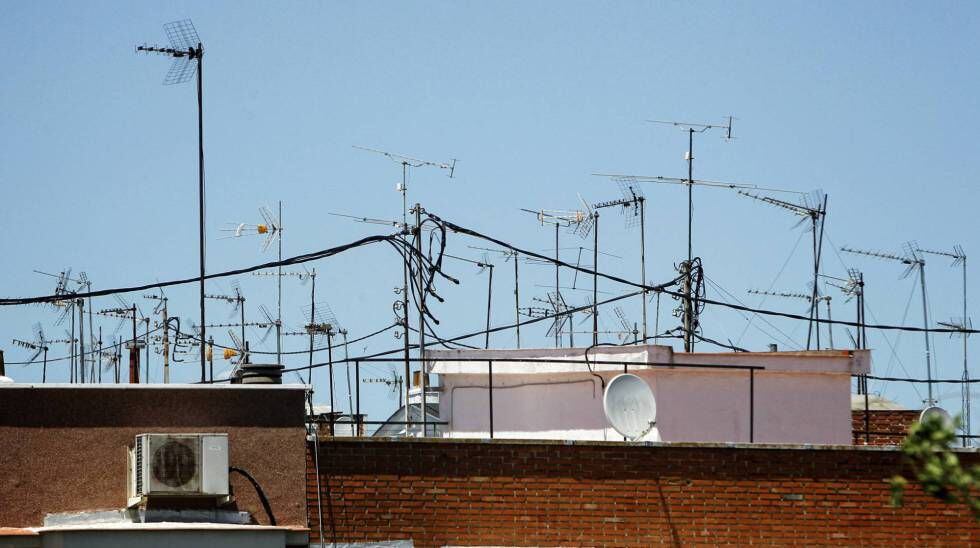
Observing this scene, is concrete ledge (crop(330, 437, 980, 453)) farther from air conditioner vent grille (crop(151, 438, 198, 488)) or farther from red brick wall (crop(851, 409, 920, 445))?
red brick wall (crop(851, 409, 920, 445))

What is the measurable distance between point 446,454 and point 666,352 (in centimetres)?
505

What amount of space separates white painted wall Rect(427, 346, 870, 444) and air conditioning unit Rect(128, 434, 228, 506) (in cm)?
649

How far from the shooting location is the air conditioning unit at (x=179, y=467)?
16094 mm

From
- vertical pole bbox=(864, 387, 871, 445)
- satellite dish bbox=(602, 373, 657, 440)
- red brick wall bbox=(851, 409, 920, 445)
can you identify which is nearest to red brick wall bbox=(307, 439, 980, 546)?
satellite dish bbox=(602, 373, 657, 440)

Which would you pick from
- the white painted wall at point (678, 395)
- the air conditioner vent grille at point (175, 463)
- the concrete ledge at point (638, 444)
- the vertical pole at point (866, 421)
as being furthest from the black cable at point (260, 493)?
the vertical pole at point (866, 421)

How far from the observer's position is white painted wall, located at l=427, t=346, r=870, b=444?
859 inches

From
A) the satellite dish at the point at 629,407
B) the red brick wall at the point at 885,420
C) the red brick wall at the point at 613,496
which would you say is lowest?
the red brick wall at the point at 613,496

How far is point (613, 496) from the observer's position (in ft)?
58.9

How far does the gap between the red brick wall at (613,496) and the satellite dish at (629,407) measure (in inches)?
29.8

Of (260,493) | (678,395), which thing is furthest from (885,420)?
(260,493)

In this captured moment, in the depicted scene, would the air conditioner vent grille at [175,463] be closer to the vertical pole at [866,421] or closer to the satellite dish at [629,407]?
the satellite dish at [629,407]

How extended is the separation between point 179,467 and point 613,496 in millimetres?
5198

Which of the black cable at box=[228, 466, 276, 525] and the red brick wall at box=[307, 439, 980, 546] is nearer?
the black cable at box=[228, 466, 276, 525]

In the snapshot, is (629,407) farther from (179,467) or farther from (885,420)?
(885,420)
